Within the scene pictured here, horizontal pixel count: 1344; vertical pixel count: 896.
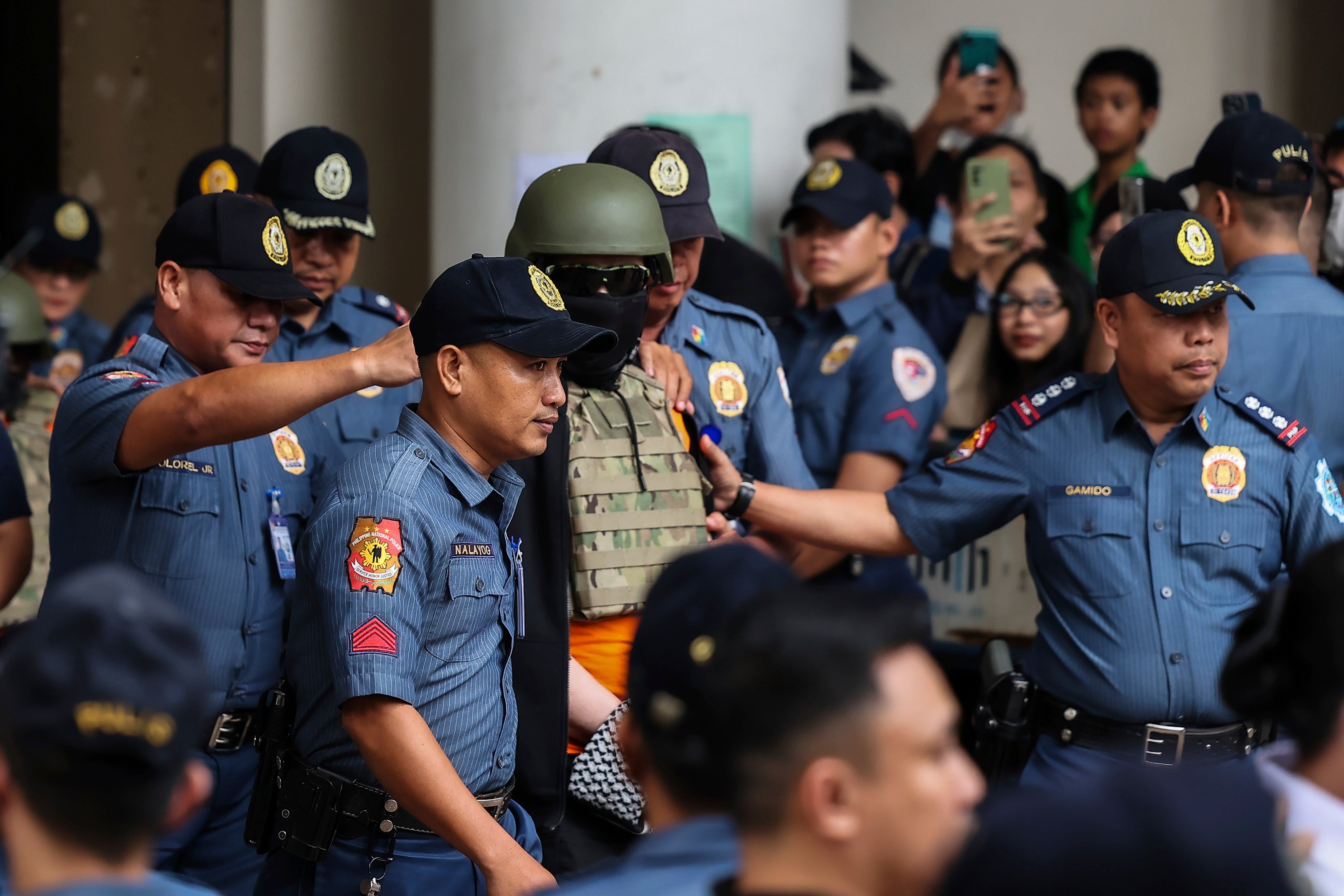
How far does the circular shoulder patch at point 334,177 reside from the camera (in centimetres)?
385

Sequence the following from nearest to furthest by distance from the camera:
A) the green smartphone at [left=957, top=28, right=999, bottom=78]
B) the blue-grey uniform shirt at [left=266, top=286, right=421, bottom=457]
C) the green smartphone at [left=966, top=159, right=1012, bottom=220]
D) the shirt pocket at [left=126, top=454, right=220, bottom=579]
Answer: the shirt pocket at [left=126, top=454, right=220, bottom=579]
the blue-grey uniform shirt at [left=266, top=286, right=421, bottom=457]
the green smartphone at [left=966, top=159, right=1012, bottom=220]
the green smartphone at [left=957, top=28, right=999, bottom=78]

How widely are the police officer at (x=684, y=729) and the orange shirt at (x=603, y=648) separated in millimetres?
1262

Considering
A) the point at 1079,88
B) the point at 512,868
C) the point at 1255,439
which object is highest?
the point at 1079,88

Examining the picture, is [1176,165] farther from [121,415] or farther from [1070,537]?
[121,415]

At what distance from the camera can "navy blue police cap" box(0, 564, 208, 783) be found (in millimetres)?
1199

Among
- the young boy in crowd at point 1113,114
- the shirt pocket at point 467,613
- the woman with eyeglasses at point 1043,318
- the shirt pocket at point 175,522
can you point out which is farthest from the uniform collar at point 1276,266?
the shirt pocket at point 175,522

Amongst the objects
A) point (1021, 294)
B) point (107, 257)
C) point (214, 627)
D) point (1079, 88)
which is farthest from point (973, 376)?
point (107, 257)

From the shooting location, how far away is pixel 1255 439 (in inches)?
117

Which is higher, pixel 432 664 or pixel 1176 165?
pixel 1176 165

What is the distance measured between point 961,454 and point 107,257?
4.98 metres

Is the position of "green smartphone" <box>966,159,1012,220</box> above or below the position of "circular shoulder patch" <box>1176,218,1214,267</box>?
above

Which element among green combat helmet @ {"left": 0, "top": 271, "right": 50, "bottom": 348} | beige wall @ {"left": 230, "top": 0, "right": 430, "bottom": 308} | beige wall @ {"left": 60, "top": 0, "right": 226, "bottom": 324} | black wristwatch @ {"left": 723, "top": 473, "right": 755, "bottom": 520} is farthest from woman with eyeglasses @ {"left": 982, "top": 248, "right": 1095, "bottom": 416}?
beige wall @ {"left": 60, "top": 0, "right": 226, "bottom": 324}

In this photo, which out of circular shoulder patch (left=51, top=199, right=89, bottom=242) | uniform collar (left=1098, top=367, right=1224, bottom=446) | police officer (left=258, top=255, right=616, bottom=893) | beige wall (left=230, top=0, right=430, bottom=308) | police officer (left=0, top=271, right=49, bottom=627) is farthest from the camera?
beige wall (left=230, top=0, right=430, bottom=308)

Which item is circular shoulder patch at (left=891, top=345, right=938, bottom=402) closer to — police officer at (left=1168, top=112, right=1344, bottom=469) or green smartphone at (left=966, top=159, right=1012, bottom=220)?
green smartphone at (left=966, top=159, right=1012, bottom=220)
